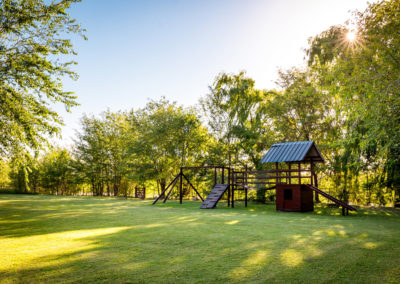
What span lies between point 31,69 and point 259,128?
61.0ft

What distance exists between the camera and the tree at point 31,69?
9.34 meters

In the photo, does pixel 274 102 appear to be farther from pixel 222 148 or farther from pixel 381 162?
pixel 381 162

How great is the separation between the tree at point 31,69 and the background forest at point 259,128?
2.3 inches

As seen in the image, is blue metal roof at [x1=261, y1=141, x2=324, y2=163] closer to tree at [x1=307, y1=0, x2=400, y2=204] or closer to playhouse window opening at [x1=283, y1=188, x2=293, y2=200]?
playhouse window opening at [x1=283, y1=188, x2=293, y2=200]

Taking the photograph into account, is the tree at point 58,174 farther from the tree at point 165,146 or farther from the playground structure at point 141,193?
the tree at point 165,146

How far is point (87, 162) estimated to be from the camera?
36062mm

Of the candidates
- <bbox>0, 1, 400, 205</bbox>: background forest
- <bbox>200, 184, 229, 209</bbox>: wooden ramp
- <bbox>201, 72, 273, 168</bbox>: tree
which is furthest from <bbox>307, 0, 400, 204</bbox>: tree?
<bbox>201, 72, 273, 168</bbox>: tree

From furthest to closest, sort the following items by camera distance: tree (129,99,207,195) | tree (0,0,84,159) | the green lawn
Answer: tree (129,99,207,195) < tree (0,0,84,159) < the green lawn

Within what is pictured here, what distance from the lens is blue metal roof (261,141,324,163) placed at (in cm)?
1423

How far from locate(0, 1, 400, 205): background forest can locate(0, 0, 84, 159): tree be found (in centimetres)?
6

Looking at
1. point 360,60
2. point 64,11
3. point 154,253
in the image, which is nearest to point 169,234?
point 154,253

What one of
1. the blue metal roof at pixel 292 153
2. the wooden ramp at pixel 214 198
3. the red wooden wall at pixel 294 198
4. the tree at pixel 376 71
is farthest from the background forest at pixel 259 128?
the wooden ramp at pixel 214 198

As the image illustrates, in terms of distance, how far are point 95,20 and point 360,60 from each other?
1092cm

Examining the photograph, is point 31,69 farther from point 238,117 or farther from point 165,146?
point 165,146
